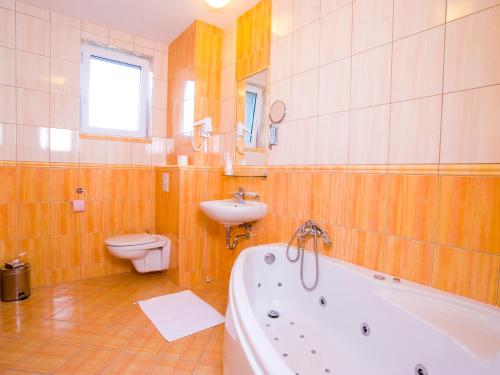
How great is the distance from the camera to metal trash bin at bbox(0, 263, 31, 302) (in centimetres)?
212

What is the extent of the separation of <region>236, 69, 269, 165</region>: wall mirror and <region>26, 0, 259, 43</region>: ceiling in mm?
642

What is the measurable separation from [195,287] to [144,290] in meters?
0.45

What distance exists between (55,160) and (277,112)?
2.06 m

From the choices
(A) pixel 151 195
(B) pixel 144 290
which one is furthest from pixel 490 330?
(A) pixel 151 195

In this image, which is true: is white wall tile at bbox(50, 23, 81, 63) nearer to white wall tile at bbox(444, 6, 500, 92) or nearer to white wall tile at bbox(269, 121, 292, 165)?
white wall tile at bbox(269, 121, 292, 165)

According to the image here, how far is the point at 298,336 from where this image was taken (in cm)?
Result: 151

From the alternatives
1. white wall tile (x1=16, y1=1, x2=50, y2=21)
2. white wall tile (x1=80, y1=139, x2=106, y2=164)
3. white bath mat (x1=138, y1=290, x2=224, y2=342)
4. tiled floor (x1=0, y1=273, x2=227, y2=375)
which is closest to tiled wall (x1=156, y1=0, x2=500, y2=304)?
white bath mat (x1=138, y1=290, x2=224, y2=342)

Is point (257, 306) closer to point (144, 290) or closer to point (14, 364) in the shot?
point (144, 290)

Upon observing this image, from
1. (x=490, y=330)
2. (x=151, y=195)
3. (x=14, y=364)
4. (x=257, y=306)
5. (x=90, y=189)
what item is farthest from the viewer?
(x=151, y=195)

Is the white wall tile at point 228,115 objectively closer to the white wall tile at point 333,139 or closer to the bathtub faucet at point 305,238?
the white wall tile at point 333,139

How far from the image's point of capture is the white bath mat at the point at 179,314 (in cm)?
181

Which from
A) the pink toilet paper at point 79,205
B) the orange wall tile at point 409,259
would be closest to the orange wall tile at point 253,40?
the orange wall tile at point 409,259

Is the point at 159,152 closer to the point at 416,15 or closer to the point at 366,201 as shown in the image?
the point at 366,201

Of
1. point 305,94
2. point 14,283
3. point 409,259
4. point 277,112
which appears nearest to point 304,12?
point 305,94
